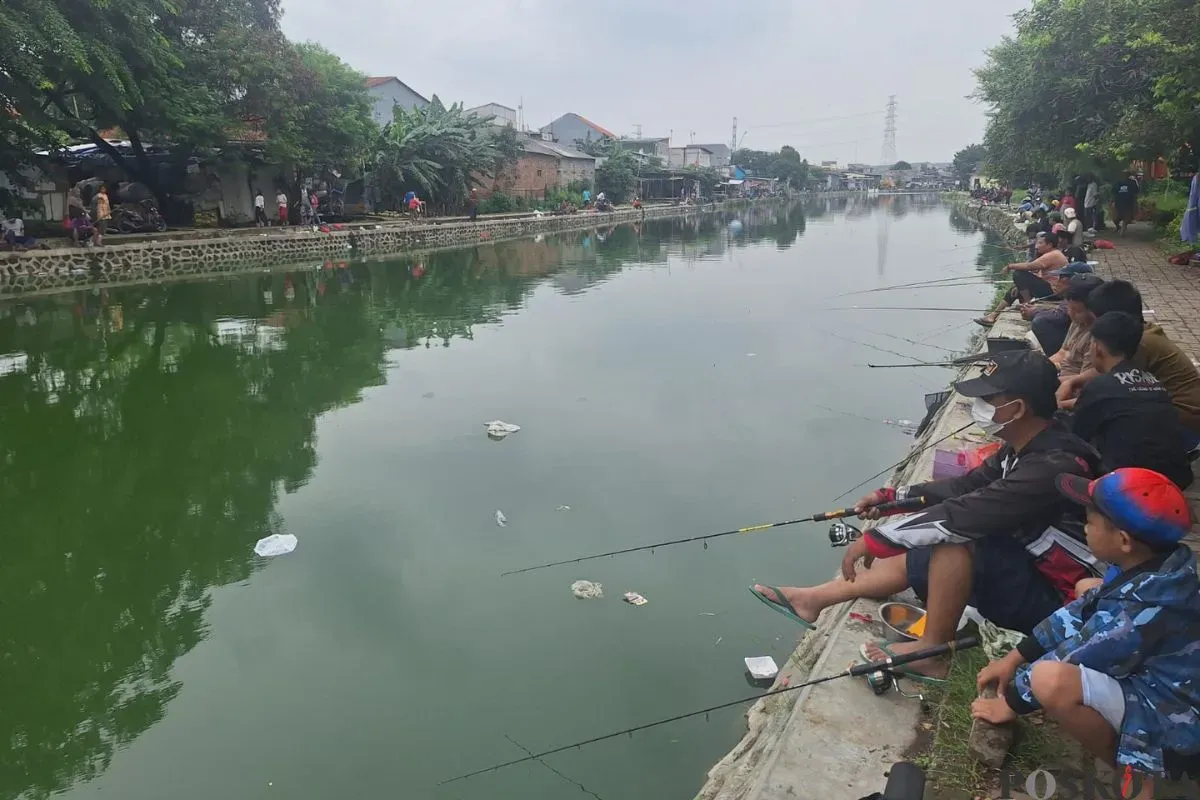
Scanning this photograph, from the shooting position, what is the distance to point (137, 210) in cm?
1680

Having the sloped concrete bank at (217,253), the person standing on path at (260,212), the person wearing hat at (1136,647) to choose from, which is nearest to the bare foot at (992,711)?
the person wearing hat at (1136,647)

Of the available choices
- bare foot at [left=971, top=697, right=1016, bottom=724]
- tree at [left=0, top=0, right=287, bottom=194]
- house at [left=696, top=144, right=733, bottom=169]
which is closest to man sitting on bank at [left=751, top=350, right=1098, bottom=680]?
bare foot at [left=971, top=697, right=1016, bottom=724]

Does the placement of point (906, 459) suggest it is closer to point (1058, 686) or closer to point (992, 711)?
point (992, 711)

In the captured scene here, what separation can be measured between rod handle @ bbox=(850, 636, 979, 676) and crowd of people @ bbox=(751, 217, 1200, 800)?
4 centimetres

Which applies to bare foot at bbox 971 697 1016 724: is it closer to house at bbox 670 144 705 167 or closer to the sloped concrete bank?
the sloped concrete bank

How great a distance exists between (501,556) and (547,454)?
1576 mm

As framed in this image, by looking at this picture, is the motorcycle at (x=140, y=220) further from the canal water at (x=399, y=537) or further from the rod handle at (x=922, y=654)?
the rod handle at (x=922, y=654)

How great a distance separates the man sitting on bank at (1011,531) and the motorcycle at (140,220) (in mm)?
17563

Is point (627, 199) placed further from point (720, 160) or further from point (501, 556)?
point (501, 556)

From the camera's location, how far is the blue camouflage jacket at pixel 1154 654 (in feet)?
5.59

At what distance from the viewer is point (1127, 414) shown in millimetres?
2873

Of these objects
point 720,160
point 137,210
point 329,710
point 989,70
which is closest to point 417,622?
point 329,710

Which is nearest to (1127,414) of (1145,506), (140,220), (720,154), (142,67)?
(1145,506)

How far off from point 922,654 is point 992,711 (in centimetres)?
39
